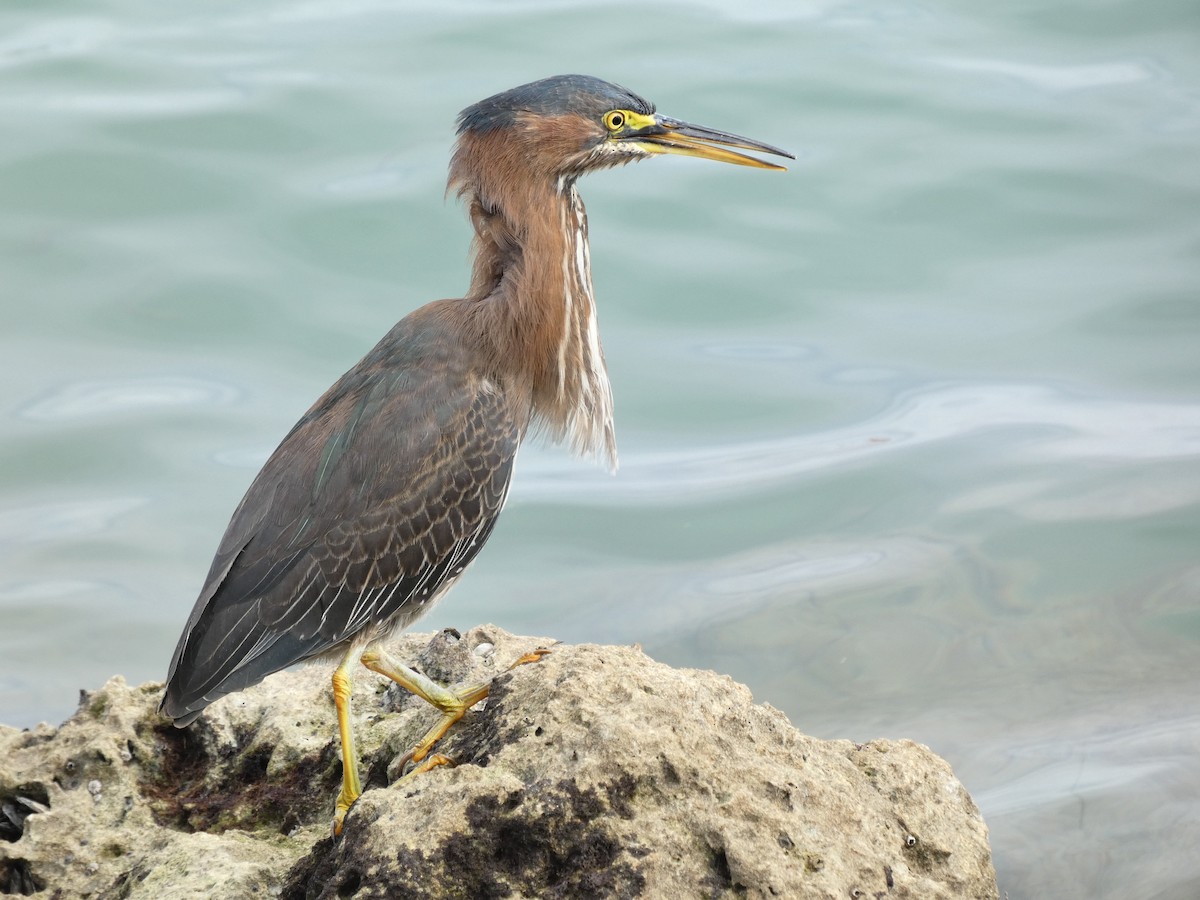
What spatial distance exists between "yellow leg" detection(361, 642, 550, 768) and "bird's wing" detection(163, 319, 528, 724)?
0.12 metres

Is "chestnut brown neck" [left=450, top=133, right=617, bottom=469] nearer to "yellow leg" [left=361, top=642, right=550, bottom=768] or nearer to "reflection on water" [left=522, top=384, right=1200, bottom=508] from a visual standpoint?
"yellow leg" [left=361, top=642, right=550, bottom=768]

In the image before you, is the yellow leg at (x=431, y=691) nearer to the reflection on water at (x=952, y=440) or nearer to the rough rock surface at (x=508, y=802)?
the rough rock surface at (x=508, y=802)

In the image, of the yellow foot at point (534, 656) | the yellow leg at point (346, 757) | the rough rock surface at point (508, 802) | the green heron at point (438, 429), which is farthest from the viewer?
the green heron at point (438, 429)

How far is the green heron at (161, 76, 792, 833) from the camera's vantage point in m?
3.88

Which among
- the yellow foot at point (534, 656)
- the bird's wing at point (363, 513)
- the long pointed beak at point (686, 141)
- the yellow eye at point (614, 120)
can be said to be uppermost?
the yellow eye at point (614, 120)

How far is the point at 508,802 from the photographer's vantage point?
9.30ft

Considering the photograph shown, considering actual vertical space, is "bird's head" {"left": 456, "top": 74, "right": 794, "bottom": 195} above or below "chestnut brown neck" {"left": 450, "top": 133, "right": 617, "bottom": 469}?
above

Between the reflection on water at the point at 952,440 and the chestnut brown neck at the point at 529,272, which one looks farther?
the reflection on water at the point at 952,440

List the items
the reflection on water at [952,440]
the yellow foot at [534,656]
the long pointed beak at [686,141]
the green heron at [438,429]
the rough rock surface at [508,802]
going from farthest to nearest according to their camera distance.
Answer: the reflection on water at [952,440] → the long pointed beak at [686,141] → the green heron at [438,429] → the yellow foot at [534,656] → the rough rock surface at [508,802]

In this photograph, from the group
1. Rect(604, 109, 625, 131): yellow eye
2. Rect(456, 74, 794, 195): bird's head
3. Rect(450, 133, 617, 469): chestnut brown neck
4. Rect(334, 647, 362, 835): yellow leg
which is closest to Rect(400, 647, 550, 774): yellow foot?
Rect(334, 647, 362, 835): yellow leg

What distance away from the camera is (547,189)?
4387mm

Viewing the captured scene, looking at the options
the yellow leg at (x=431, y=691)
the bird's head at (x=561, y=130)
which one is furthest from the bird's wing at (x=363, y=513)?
the bird's head at (x=561, y=130)

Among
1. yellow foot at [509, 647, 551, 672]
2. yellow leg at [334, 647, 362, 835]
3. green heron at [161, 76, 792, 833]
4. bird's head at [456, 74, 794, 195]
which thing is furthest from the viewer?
bird's head at [456, 74, 794, 195]

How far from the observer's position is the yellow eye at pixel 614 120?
4.34 meters
